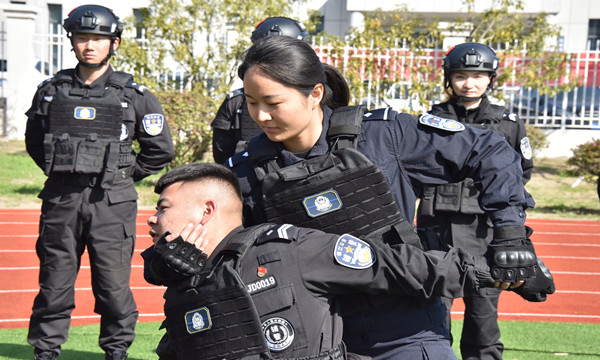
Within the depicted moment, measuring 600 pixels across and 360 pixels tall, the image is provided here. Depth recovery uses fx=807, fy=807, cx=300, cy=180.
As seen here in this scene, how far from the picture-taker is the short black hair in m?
2.75

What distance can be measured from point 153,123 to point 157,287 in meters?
2.53

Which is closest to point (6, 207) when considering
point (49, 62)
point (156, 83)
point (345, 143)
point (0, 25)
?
point (156, 83)

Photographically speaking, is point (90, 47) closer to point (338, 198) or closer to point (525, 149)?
point (525, 149)

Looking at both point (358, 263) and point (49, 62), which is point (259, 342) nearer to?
point (358, 263)

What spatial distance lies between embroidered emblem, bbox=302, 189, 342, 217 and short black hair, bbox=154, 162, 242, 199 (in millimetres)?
252

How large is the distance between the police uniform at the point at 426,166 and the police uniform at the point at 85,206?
2887 mm

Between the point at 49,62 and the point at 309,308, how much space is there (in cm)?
1635

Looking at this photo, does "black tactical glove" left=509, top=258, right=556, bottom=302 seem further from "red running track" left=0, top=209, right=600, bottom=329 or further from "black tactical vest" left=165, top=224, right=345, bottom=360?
"red running track" left=0, top=209, right=600, bottom=329

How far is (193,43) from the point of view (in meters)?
15.5

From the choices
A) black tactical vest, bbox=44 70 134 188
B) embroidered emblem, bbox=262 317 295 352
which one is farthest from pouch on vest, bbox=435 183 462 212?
embroidered emblem, bbox=262 317 295 352

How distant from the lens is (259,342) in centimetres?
241

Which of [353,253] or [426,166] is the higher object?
[426,166]

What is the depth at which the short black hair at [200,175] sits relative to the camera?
2750 millimetres

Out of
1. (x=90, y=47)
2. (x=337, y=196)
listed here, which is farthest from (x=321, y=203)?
(x=90, y=47)
